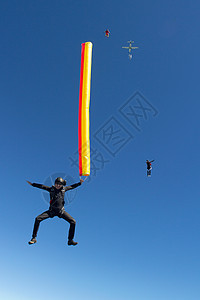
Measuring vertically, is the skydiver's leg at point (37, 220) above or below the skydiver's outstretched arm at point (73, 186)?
below

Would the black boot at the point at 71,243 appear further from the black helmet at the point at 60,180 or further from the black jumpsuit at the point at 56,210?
the black helmet at the point at 60,180

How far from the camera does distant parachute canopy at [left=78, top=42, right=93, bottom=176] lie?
1039 cm

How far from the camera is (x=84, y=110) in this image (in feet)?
36.8

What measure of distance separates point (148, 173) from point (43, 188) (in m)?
11.9

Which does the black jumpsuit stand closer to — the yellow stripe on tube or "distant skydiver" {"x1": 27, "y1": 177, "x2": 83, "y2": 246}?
"distant skydiver" {"x1": 27, "y1": 177, "x2": 83, "y2": 246}

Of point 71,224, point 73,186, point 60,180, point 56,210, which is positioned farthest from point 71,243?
point 60,180

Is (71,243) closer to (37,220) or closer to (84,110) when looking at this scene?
(37,220)

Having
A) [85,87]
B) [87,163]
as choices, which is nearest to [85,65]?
[85,87]

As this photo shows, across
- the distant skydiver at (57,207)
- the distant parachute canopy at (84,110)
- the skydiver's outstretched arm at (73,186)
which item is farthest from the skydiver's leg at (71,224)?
the distant parachute canopy at (84,110)

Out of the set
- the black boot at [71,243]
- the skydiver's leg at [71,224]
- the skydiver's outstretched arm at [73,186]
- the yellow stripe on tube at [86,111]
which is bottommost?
the black boot at [71,243]

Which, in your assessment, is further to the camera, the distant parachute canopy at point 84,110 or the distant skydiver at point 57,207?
the distant parachute canopy at point 84,110

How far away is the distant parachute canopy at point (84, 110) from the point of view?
10.4 metres

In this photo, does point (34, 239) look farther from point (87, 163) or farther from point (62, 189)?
point (87, 163)

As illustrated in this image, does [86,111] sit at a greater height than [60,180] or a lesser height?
greater
